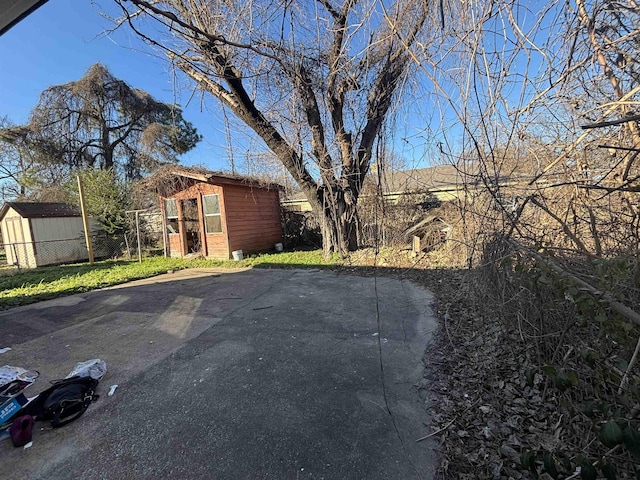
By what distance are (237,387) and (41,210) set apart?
1235cm

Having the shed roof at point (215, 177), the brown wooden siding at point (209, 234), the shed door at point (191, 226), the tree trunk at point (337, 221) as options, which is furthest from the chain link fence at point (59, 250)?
the tree trunk at point (337, 221)

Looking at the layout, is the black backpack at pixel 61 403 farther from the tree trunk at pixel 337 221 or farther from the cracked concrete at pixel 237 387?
the tree trunk at pixel 337 221

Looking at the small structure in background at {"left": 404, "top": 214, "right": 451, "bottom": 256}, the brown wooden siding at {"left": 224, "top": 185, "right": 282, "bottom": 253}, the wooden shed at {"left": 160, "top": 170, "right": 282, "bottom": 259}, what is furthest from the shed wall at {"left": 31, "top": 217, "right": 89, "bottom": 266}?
the small structure in background at {"left": 404, "top": 214, "right": 451, "bottom": 256}

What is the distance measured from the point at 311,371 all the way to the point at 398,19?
2966 mm

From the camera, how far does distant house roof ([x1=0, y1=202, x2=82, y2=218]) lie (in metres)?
10.0

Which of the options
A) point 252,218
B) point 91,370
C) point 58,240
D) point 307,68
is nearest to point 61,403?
point 91,370

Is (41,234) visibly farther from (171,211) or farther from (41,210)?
(171,211)

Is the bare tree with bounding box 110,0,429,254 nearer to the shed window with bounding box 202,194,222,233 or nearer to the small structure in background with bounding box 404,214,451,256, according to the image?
the small structure in background with bounding box 404,214,451,256

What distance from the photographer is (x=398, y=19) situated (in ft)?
7.73

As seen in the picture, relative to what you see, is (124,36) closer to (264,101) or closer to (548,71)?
(264,101)

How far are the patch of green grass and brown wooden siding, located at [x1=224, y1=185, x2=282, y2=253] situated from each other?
2.38 feet

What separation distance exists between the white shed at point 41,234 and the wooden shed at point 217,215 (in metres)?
3.65

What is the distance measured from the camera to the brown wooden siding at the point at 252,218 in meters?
9.23

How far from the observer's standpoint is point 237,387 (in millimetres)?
2365
